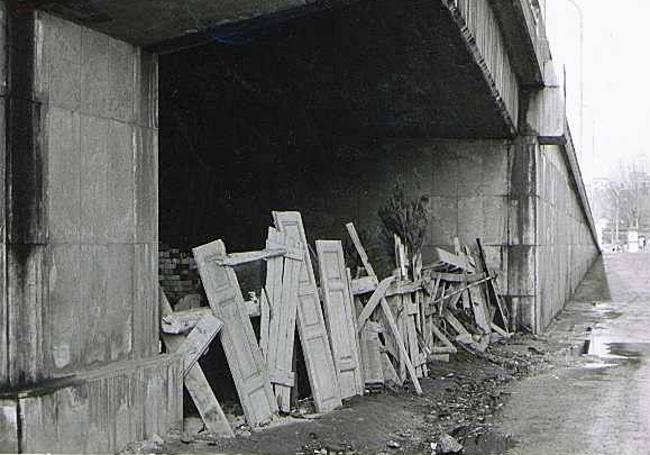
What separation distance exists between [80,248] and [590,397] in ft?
23.3

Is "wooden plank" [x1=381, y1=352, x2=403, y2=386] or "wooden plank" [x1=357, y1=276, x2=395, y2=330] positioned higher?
"wooden plank" [x1=357, y1=276, x2=395, y2=330]

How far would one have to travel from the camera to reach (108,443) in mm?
7117

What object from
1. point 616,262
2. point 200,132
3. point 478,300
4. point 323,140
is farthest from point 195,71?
point 616,262

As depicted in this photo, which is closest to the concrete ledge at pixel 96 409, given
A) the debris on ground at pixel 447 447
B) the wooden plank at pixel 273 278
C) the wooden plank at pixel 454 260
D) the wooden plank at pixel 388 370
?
the wooden plank at pixel 273 278

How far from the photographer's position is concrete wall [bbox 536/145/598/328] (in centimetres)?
1917

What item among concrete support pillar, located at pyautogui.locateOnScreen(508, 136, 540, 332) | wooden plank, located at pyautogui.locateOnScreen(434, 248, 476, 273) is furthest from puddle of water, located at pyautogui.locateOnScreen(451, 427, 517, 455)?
concrete support pillar, located at pyautogui.locateOnScreen(508, 136, 540, 332)

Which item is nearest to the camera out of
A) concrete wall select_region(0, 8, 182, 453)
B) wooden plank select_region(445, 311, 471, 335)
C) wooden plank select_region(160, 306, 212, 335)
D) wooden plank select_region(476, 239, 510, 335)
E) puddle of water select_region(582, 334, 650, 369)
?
concrete wall select_region(0, 8, 182, 453)

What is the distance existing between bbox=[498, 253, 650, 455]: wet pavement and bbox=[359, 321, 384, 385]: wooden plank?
1.45 m

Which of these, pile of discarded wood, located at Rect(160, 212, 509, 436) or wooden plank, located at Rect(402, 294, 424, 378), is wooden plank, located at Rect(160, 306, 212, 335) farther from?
wooden plank, located at Rect(402, 294, 424, 378)

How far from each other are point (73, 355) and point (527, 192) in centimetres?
1235

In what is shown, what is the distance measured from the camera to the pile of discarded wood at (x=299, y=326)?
8.56 meters

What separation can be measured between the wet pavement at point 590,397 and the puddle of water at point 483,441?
132mm

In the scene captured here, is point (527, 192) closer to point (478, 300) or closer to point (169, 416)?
point (478, 300)

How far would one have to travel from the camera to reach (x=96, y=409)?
275 inches
